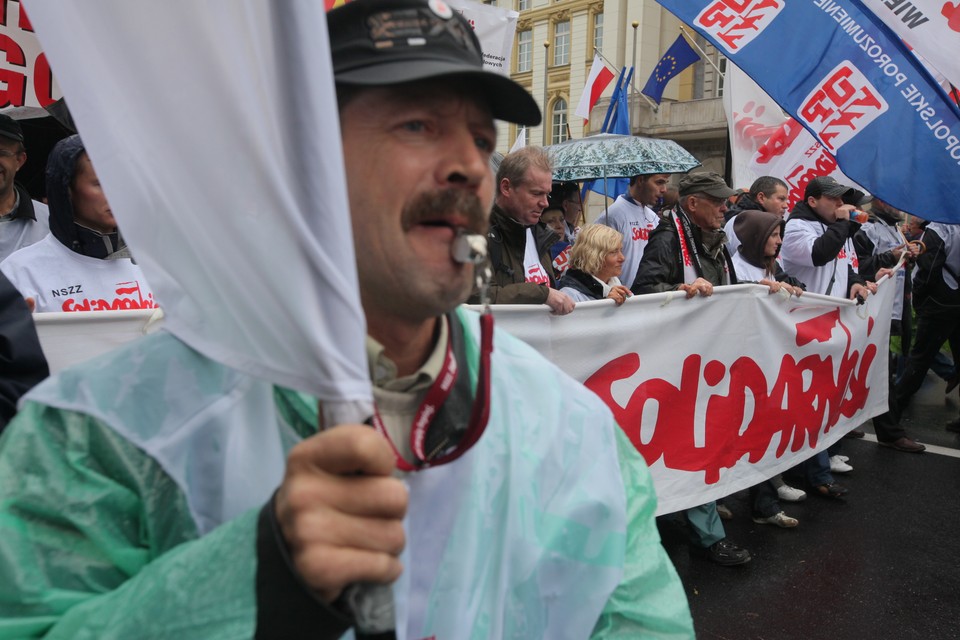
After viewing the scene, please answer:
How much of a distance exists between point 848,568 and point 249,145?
4463 mm

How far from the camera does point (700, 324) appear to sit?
14.3 ft

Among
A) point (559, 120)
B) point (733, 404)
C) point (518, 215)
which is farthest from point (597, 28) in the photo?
point (733, 404)

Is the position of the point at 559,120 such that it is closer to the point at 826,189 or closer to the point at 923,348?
the point at 923,348

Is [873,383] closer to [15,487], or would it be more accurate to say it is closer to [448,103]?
[448,103]

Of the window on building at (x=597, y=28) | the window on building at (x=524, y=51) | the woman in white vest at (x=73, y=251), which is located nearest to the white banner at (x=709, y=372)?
the woman in white vest at (x=73, y=251)

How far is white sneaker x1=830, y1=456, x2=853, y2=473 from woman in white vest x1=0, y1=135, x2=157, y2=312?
5080mm

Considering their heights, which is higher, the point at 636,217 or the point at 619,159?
the point at 619,159

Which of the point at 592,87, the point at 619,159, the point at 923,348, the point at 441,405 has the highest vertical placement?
the point at 592,87

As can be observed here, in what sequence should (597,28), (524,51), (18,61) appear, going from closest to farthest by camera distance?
(18,61)
(597,28)
(524,51)

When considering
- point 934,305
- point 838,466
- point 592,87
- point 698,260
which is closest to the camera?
point 698,260

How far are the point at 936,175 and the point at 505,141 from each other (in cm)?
3923

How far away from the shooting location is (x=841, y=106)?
427 centimetres

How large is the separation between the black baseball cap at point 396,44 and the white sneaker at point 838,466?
5.68 metres

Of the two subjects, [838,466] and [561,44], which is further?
[561,44]
